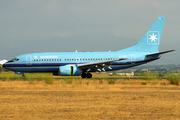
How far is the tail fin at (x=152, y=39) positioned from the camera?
34.5 m

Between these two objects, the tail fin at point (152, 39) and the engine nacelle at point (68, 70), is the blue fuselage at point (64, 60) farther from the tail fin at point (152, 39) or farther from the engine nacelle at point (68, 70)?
the engine nacelle at point (68, 70)

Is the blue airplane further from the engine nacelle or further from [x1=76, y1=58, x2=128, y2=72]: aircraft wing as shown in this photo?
the engine nacelle

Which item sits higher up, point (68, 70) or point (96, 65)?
point (96, 65)

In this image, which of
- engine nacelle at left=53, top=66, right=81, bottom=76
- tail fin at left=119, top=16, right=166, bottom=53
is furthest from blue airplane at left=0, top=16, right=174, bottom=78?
tail fin at left=119, top=16, right=166, bottom=53

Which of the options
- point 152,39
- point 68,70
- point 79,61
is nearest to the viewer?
point 68,70

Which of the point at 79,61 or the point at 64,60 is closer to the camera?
the point at 64,60

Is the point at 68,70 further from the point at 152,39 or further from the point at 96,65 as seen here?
the point at 152,39

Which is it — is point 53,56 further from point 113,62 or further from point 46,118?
point 46,118

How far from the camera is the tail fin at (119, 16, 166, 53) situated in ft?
113

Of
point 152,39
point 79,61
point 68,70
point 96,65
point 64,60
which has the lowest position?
point 68,70

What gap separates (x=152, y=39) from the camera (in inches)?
1373

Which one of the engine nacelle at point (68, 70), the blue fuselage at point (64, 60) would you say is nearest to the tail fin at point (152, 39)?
the blue fuselage at point (64, 60)

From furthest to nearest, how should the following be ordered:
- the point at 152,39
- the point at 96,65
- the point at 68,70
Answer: the point at 152,39, the point at 96,65, the point at 68,70

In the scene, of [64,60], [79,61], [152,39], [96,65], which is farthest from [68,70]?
[152,39]
